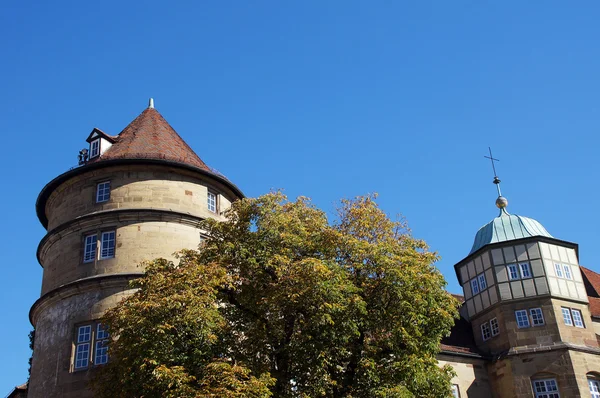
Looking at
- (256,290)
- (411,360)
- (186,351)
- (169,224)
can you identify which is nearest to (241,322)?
(256,290)

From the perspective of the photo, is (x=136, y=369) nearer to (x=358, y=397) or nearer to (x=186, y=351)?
(x=186, y=351)

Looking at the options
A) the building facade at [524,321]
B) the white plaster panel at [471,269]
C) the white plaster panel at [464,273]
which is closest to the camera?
the building facade at [524,321]

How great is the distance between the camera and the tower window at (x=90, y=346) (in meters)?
22.5

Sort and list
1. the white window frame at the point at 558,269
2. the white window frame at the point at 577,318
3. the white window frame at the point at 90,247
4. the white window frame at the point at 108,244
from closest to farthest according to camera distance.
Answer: the white window frame at the point at 108,244 < the white window frame at the point at 90,247 < the white window frame at the point at 577,318 < the white window frame at the point at 558,269

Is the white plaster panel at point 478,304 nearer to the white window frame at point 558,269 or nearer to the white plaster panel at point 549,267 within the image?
the white plaster panel at point 549,267

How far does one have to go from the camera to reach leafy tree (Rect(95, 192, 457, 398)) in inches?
690

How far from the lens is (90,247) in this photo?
24688 millimetres

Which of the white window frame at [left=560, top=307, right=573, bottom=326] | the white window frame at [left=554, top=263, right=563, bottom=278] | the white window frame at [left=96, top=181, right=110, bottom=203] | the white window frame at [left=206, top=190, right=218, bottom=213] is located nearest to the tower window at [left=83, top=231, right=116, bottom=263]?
the white window frame at [left=96, top=181, right=110, bottom=203]

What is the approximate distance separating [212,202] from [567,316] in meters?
16.5

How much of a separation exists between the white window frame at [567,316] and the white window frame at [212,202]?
15980 mm

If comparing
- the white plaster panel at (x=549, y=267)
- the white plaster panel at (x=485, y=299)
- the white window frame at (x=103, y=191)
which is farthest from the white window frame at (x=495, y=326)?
the white window frame at (x=103, y=191)

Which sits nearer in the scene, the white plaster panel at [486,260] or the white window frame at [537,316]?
the white window frame at [537,316]

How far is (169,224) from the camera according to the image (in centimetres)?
2502

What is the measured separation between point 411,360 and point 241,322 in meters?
4.77
